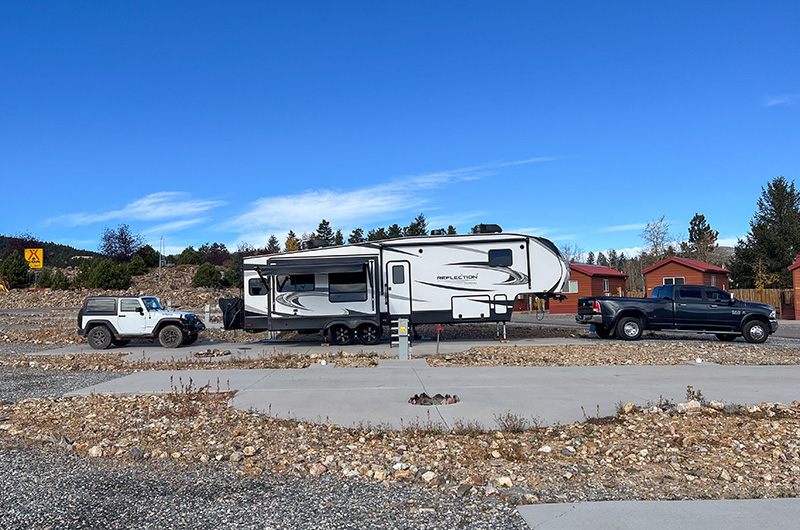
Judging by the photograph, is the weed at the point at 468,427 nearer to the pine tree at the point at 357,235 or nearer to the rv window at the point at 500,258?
the rv window at the point at 500,258

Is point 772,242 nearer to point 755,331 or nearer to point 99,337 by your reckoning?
point 755,331

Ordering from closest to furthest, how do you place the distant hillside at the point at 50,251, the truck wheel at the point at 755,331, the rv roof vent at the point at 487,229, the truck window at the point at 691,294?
the truck wheel at the point at 755,331 < the truck window at the point at 691,294 < the rv roof vent at the point at 487,229 < the distant hillside at the point at 50,251

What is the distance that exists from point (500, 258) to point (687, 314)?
255 inches

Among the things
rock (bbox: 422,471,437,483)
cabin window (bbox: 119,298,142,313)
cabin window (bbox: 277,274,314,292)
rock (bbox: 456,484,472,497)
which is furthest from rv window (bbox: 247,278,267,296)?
rock (bbox: 456,484,472,497)

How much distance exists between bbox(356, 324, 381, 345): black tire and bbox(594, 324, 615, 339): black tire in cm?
771

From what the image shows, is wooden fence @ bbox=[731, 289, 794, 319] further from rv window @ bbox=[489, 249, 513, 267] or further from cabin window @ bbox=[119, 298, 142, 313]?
cabin window @ bbox=[119, 298, 142, 313]

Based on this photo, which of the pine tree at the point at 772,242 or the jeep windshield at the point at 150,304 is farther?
the pine tree at the point at 772,242

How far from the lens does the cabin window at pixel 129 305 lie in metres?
17.9

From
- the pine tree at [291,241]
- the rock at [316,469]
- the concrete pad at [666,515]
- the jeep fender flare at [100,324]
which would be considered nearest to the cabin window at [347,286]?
the jeep fender flare at [100,324]

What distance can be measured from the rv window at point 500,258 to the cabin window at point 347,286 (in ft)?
13.7

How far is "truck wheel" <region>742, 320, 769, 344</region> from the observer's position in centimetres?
1798

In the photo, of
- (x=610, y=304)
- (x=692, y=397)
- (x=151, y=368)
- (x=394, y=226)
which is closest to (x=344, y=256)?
(x=151, y=368)

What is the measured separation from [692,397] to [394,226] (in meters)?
59.2

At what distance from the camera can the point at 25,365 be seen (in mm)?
13648
